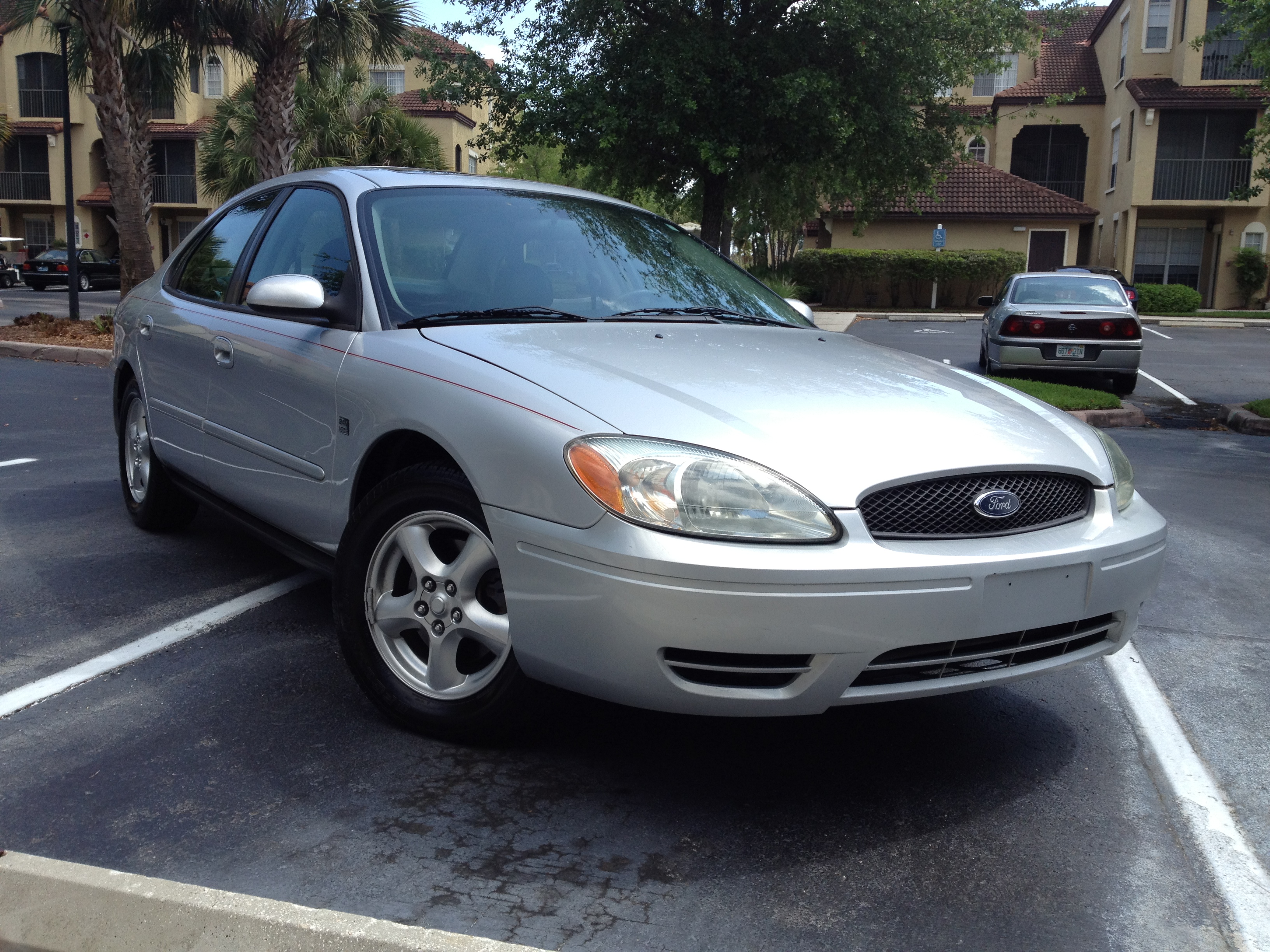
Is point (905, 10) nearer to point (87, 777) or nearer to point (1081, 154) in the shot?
point (87, 777)

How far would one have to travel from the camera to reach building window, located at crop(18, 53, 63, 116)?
44656 mm

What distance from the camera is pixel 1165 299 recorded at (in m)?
32.3

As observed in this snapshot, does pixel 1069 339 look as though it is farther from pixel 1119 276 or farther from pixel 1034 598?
pixel 1119 276

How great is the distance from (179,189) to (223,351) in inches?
1751

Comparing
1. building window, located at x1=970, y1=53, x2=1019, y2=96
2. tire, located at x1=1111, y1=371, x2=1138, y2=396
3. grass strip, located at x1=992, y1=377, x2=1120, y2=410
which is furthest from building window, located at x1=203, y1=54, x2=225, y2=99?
grass strip, located at x1=992, y1=377, x2=1120, y2=410

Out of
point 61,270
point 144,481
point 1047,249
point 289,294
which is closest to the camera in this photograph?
point 289,294

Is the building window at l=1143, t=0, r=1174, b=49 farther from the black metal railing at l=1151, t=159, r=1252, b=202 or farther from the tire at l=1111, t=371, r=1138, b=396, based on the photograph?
the tire at l=1111, t=371, r=1138, b=396

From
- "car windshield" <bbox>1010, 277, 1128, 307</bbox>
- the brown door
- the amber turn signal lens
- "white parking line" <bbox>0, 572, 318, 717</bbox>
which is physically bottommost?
"white parking line" <bbox>0, 572, 318, 717</bbox>

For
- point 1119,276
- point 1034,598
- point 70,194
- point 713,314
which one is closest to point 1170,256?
point 1119,276

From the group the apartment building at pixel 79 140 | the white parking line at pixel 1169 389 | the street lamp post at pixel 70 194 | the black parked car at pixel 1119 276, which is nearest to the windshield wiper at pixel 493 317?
the white parking line at pixel 1169 389

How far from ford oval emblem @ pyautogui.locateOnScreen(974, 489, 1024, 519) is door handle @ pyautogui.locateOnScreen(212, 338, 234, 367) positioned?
2.76m

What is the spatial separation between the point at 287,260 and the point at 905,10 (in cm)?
1476

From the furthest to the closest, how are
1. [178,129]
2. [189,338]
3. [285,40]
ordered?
[178,129]
[285,40]
[189,338]

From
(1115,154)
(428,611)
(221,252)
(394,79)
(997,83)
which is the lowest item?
(428,611)
